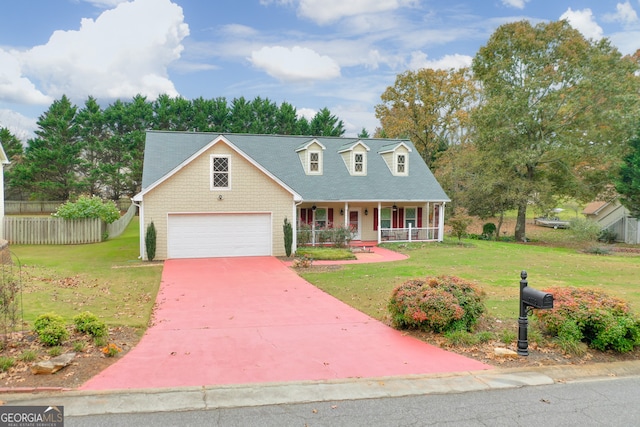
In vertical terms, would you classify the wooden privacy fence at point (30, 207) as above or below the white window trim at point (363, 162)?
below

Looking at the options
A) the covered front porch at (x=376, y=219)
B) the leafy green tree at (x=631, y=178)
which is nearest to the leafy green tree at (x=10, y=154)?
the covered front porch at (x=376, y=219)

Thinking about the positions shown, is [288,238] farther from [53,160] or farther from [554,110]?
[53,160]

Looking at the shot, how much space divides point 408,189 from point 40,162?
117ft

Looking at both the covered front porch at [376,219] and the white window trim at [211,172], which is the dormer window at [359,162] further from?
the white window trim at [211,172]

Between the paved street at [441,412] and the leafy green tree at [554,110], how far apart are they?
26124mm

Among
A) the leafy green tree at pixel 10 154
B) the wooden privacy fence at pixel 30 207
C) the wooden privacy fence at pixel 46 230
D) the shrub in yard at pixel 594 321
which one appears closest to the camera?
the shrub in yard at pixel 594 321

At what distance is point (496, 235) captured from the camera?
111ft

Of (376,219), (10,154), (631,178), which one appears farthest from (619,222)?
(10,154)

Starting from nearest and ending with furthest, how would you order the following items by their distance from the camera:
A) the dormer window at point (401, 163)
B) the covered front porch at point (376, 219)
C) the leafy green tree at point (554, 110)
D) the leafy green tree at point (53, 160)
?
the covered front porch at point (376, 219) < the dormer window at point (401, 163) < the leafy green tree at point (554, 110) < the leafy green tree at point (53, 160)

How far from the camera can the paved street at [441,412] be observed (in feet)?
16.4

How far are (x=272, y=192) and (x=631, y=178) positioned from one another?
22557 mm

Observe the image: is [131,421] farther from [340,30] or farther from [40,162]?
[40,162]

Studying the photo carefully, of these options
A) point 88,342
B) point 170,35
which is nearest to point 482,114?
point 170,35

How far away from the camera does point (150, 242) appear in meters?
19.2
